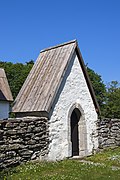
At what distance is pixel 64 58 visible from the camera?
1222 centimetres

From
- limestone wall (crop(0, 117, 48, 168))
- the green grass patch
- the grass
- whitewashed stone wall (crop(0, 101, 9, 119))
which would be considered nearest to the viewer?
the grass

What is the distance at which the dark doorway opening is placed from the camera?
12.4 metres

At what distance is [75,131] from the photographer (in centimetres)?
1261

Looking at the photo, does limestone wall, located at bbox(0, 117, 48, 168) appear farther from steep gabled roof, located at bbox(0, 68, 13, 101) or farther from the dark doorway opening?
steep gabled roof, located at bbox(0, 68, 13, 101)

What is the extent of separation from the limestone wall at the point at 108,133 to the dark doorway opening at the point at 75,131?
1.52 meters

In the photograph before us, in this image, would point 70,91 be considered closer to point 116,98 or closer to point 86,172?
point 86,172

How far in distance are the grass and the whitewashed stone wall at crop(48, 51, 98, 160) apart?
2.90 feet

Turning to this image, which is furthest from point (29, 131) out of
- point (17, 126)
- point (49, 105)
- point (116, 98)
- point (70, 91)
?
point (116, 98)

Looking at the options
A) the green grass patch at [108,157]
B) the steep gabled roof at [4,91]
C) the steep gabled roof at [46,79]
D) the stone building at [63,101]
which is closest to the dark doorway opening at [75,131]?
the stone building at [63,101]

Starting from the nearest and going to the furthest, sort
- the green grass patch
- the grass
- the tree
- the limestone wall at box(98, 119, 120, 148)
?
the grass, the green grass patch, the limestone wall at box(98, 119, 120, 148), the tree

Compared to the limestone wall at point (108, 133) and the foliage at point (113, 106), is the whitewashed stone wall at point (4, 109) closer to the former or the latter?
the limestone wall at point (108, 133)

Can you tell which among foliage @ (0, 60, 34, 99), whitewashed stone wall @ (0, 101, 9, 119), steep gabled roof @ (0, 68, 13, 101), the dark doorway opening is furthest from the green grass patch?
foliage @ (0, 60, 34, 99)

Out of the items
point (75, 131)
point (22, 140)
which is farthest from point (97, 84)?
point (22, 140)

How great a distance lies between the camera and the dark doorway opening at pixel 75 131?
40.6 ft
